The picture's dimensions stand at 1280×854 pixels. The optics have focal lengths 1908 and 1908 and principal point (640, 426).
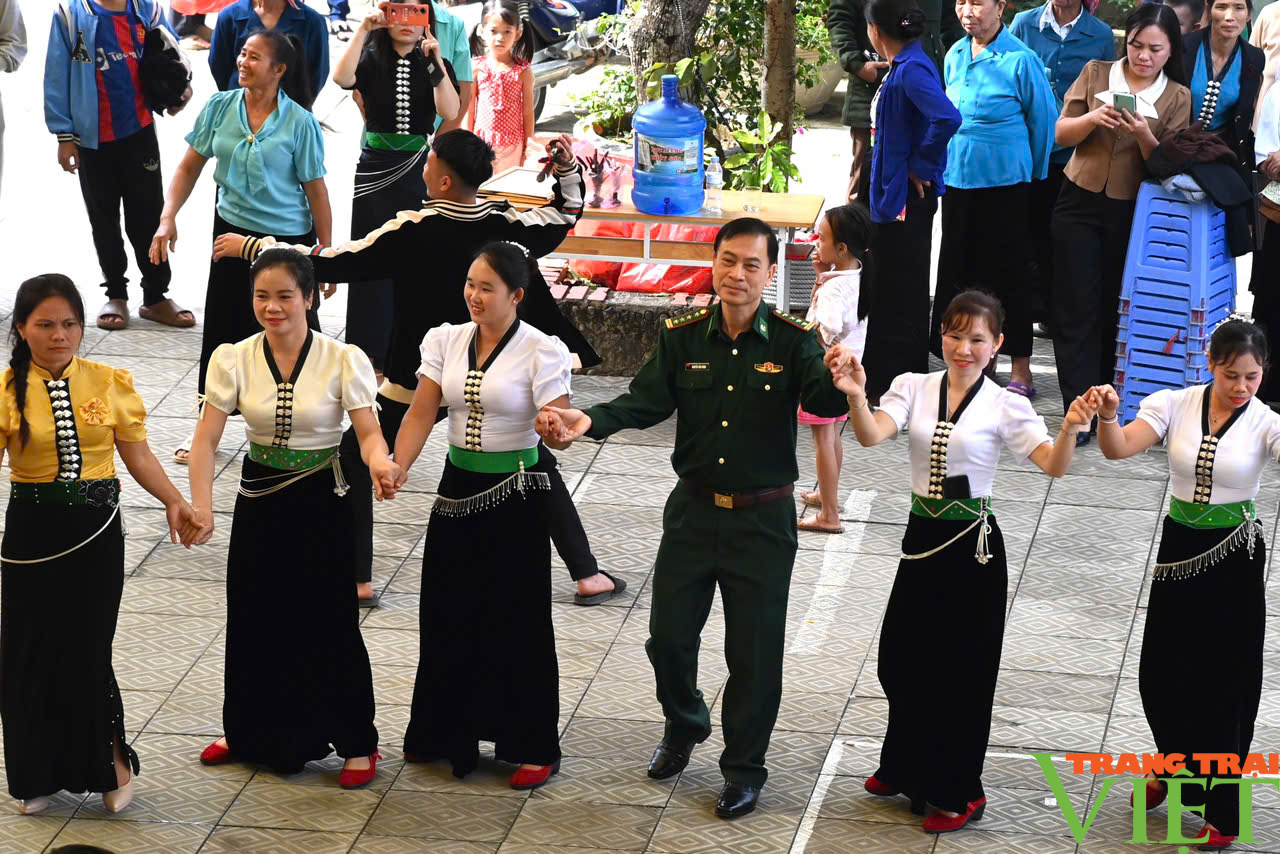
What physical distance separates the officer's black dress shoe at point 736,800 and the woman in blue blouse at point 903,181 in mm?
3087

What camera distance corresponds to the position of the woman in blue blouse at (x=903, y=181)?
27.5 ft

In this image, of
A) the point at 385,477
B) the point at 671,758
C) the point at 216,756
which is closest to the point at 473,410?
the point at 385,477

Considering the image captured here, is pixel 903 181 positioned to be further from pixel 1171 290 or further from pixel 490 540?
pixel 490 540

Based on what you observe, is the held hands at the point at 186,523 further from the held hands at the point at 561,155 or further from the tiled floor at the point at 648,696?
the held hands at the point at 561,155

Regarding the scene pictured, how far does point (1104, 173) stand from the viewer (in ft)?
A: 27.7

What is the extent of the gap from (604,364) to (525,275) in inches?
146

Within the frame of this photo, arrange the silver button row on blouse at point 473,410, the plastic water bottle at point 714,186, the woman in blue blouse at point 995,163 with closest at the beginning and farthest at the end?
the silver button row on blouse at point 473,410 → the woman in blue blouse at point 995,163 → the plastic water bottle at point 714,186

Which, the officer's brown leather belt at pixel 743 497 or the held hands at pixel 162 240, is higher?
the held hands at pixel 162 240

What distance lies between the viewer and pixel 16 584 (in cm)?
536

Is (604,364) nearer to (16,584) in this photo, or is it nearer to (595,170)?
(595,170)

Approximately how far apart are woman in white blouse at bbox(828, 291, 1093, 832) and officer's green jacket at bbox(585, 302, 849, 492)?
0.82 ft

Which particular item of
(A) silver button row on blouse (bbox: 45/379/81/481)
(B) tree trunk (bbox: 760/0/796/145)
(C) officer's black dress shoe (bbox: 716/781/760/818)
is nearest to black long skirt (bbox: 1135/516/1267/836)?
(C) officer's black dress shoe (bbox: 716/781/760/818)

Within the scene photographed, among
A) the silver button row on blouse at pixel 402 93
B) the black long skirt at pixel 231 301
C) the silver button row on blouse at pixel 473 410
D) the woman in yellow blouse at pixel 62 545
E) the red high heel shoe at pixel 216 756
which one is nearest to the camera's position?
the woman in yellow blouse at pixel 62 545

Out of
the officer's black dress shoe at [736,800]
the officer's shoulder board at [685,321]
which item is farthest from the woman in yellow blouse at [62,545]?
the officer's black dress shoe at [736,800]
